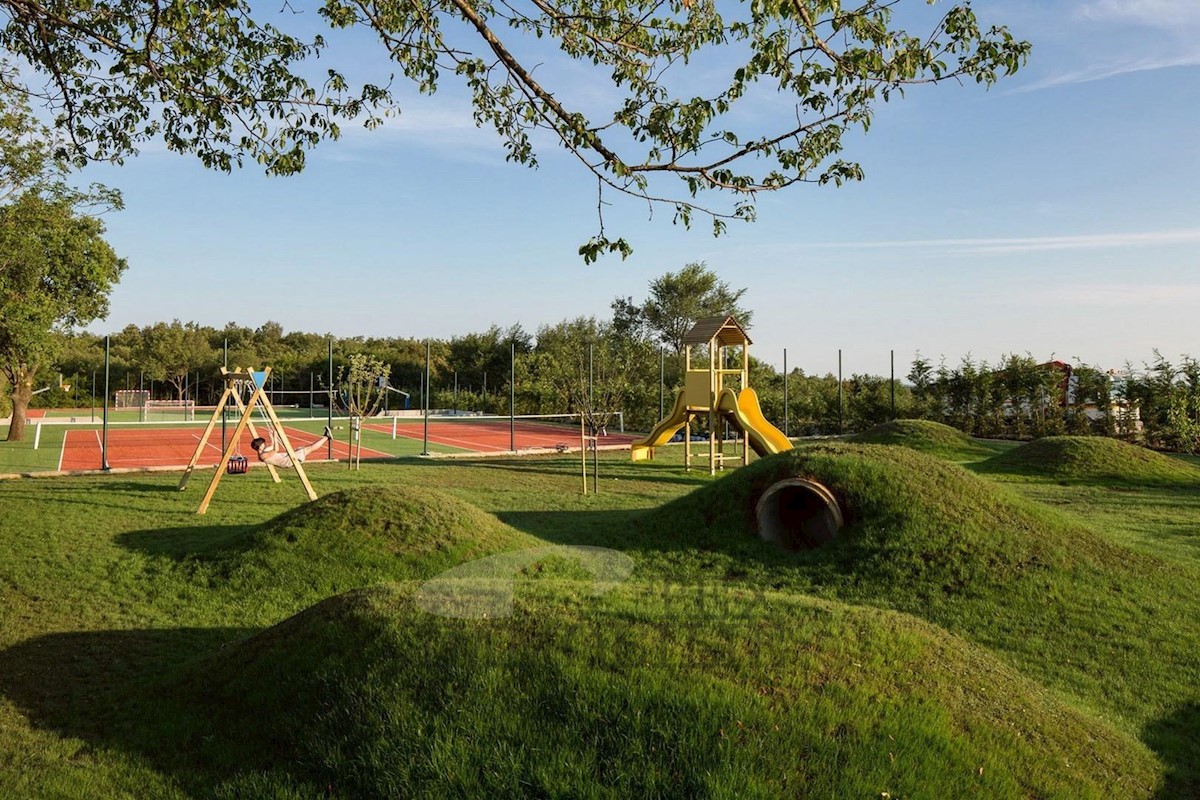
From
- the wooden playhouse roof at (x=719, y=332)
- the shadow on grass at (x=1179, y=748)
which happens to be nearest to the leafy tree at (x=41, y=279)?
the wooden playhouse roof at (x=719, y=332)

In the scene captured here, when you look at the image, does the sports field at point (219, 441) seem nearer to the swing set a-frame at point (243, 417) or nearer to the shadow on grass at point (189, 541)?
the swing set a-frame at point (243, 417)

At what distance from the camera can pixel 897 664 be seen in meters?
4.45

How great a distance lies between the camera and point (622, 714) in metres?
3.66

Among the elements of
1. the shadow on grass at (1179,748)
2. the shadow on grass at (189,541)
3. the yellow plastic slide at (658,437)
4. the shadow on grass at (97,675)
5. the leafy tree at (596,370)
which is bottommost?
the shadow on grass at (1179,748)

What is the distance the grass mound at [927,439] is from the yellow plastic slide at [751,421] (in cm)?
509

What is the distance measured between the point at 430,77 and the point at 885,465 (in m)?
6.81

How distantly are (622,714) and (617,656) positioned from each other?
43cm

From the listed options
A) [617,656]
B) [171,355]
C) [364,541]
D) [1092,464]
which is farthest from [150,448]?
[171,355]

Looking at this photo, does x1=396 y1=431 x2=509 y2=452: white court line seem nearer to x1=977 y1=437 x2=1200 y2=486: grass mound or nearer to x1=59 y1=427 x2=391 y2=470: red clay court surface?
x1=59 y1=427 x2=391 y2=470: red clay court surface

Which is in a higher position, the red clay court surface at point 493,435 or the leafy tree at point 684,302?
the leafy tree at point 684,302

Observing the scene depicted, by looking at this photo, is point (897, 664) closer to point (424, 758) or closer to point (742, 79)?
point (424, 758)

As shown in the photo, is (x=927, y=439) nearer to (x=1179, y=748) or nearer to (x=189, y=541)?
(x=1179, y=748)

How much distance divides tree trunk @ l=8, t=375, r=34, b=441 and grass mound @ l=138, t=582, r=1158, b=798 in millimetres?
25197

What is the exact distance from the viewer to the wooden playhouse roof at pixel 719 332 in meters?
18.9
